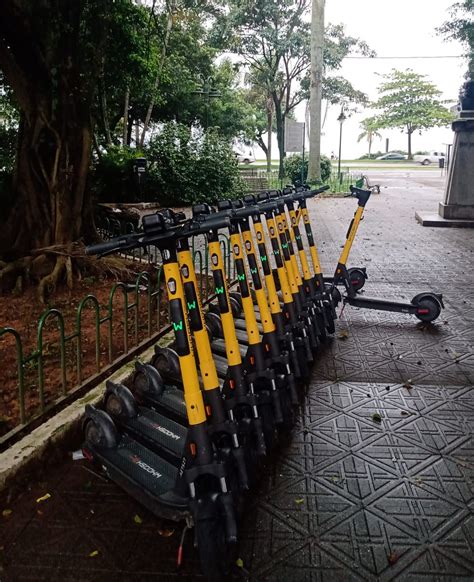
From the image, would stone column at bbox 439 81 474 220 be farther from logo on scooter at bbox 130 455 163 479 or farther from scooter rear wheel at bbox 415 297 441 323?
logo on scooter at bbox 130 455 163 479

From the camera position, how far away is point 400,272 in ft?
26.9

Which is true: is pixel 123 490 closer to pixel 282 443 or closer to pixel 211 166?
pixel 282 443

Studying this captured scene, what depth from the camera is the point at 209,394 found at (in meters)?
2.64

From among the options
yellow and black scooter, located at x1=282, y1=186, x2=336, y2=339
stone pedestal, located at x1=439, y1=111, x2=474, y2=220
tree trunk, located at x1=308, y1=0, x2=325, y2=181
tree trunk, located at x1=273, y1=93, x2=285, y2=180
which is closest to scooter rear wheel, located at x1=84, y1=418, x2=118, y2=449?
yellow and black scooter, located at x1=282, y1=186, x2=336, y2=339

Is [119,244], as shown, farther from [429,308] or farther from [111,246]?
[429,308]

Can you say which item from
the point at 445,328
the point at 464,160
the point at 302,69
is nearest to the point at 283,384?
the point at 445,328

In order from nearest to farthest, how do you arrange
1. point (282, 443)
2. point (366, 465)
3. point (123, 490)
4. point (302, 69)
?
point (123, 490), point (366, 465), point (282, 443), point (302, 69)

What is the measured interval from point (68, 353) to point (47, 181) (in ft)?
9.00

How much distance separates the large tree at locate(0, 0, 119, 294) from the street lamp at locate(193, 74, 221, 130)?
15.8m

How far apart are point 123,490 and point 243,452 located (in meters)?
0.74

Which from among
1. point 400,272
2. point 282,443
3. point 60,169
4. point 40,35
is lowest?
point 400,272

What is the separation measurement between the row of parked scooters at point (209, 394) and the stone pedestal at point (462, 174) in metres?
9.67

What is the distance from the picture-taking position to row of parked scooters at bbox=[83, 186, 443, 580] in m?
2.38

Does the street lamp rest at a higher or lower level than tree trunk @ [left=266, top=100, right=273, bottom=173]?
higher
